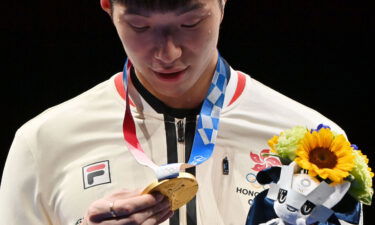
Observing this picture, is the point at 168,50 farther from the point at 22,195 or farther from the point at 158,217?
the point at 22,195

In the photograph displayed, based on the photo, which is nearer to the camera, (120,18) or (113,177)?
(120,18)

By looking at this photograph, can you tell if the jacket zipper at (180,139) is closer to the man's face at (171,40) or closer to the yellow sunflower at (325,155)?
the man's face at (171,40)

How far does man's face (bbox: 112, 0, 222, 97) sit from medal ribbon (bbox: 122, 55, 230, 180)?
109mm

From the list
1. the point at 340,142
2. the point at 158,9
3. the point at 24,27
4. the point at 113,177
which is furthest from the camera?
the point at 24,27

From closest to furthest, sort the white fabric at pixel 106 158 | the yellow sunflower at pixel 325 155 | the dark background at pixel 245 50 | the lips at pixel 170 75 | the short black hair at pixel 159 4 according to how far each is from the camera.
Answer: the yellow sunflower at pixel 325 155, the short black hair at pixel 159 4, the lips at pixel 170 75, the white fabric at pixel 106 158, the dark background at pixel 245 50

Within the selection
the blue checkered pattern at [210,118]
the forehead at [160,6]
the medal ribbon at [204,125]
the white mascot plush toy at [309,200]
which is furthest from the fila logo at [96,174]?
the white mascot plush toy at [309,200]

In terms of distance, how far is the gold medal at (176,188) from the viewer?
1.47 m

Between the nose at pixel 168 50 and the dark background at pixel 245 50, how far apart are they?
37.2 inches

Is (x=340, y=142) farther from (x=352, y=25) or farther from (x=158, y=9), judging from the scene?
(x=352, y=25)

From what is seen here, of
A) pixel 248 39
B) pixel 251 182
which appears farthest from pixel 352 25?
pixel 251 182

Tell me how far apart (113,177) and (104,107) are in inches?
8.3

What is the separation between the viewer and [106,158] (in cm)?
187

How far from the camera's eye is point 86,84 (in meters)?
2.59

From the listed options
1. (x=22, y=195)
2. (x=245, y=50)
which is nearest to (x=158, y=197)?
(x=22, y=195)
